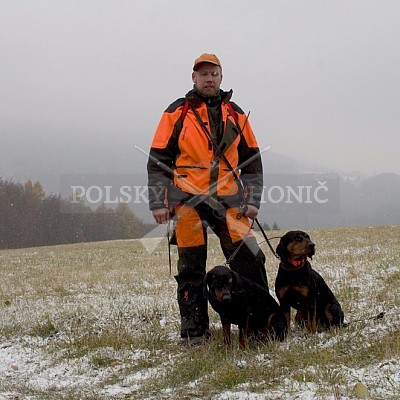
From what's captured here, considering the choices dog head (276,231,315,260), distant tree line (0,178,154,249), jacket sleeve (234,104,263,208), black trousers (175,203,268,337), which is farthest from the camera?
distant tree line (0,178,154,249)

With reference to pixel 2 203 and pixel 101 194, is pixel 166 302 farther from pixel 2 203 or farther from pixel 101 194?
pixel 2 203

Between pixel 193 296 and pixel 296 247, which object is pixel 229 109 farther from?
pixel 193 296

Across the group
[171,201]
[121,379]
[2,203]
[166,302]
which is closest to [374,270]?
[166,302]

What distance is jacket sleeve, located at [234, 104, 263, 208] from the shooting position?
5516 mm

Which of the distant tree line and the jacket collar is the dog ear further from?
the distant tree line

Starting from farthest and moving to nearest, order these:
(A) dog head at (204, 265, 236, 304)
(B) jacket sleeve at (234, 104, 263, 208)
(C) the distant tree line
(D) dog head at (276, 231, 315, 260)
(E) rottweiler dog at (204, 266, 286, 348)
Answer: (C) the distant tree line → (B) jacket sleeve at (234, 104, 263, 208) → (D) dog head at (276, 231, 315, 260) → (E) rottweiler dog at (204, 266, 286, 348) → (A) dog head at (204, 265, 236, 304)

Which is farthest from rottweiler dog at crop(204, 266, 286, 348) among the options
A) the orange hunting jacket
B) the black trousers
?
the orange hunting jacket

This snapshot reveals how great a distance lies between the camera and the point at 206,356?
462 centimetres

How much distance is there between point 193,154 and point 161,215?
2.33 feet

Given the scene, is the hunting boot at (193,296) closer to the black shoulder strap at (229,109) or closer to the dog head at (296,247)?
the dog head at (296,247)

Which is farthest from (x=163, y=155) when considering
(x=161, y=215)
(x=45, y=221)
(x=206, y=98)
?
(x=45, y=221)

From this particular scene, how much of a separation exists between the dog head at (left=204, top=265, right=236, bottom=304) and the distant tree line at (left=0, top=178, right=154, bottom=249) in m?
66.7

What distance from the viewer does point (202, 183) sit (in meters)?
5.18

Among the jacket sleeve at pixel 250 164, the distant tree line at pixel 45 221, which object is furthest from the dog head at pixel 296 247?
the distant tree line at pixel 45 221
